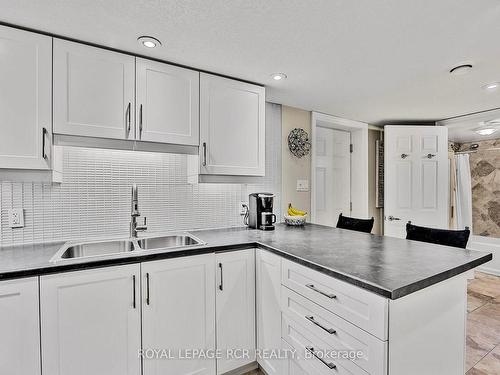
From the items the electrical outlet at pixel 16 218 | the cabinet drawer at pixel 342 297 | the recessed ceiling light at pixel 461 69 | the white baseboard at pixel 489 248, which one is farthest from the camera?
the white baseboard at pixel 489 248

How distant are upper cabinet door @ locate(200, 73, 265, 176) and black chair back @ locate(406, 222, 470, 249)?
4.08 feet

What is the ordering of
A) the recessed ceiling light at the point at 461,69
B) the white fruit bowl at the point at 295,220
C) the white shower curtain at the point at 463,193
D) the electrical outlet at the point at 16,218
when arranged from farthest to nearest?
the white shower curtain at the point at 463,193 < the white fruit bowl at the point at 295,220 < the recessed ceiling light at the point at 461,69 < the electrical outlet at the point at 16,218

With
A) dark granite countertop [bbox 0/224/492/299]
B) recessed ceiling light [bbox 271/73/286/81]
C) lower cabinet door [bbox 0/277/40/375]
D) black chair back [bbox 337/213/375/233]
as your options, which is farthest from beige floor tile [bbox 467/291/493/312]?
lower cabinet door [bbox 0/277/40/375]

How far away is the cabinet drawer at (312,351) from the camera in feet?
3.70

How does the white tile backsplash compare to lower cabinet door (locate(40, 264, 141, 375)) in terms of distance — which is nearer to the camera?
lower cabinet door (locate(40, 264, 141, 375))

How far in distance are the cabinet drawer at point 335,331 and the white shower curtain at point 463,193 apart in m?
3.80

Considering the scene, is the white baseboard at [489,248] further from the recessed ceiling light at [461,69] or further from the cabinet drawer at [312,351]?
the cabinet drawer at [312,351]

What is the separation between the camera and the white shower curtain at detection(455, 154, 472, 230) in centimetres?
396

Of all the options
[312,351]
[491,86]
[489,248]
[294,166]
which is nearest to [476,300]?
[489,248]

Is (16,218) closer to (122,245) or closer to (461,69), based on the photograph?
(122,245)

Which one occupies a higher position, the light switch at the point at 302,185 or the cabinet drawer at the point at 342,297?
the light switch at the point at 302,185

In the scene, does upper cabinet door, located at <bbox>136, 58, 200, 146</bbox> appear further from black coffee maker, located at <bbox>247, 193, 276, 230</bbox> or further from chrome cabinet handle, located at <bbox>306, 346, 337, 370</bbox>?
chrome cabinet handle, located at <bbox>306, 346, 337, 370</bbox>

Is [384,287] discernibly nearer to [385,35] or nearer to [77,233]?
[385,35]

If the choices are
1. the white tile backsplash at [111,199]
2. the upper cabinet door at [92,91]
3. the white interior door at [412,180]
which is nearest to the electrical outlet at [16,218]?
the white tile backsplash at [111,199]
